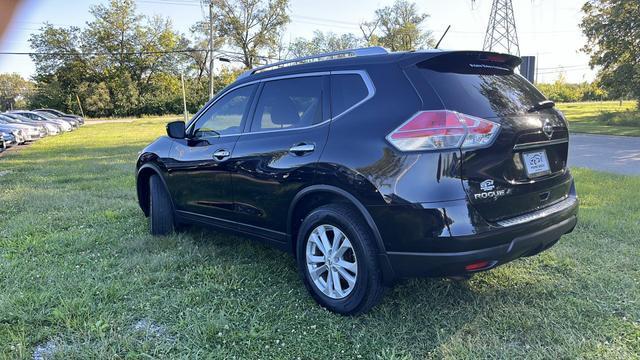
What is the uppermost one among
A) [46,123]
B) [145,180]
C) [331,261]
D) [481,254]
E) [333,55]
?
[333,55]

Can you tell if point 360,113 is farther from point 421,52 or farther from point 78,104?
point 78,104

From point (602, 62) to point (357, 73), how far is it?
26.5 m

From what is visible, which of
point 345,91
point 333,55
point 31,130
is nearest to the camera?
point 345,91

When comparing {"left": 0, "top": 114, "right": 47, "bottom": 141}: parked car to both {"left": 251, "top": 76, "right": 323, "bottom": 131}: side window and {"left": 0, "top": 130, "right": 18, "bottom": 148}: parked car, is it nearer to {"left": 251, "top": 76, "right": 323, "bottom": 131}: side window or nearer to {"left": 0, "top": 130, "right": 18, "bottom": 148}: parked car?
{"left": 0, "top": 130, "right": 18, "bottom": 148}: parked car

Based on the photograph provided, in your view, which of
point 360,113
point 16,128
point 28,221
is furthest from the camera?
point 16,128

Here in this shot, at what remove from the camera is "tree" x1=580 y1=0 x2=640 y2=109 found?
21552 mm

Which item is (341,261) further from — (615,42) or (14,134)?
(615,42)

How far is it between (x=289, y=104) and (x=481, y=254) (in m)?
1.78

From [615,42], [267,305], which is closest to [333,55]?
[267,305]

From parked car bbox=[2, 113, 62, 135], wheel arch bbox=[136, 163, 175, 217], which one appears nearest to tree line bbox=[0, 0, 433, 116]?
parked car bbox=[2, 113, 62, 135]

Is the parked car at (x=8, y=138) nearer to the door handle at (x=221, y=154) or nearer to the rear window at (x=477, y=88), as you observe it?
the door handle at (x=221, y=154)

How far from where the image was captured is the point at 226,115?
13.1 ft

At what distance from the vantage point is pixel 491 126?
2.58 meters

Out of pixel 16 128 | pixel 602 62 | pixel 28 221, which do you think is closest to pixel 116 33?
pixel 16 128
